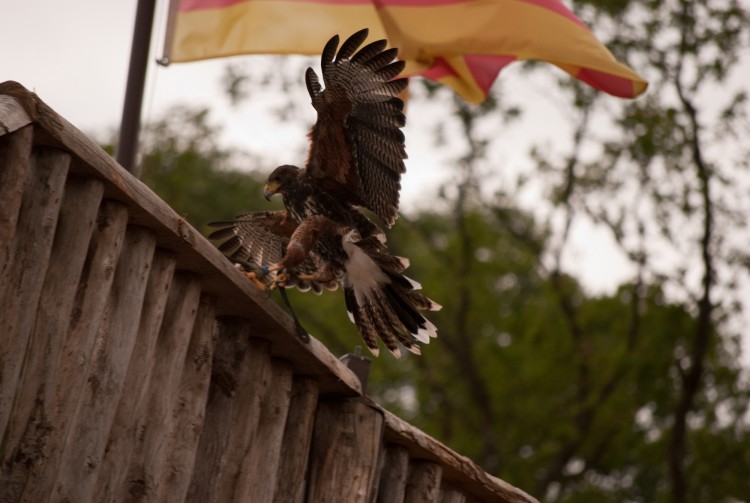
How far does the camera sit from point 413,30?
6199 mm

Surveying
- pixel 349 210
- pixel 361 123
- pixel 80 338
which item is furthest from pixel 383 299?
pixel 80 338

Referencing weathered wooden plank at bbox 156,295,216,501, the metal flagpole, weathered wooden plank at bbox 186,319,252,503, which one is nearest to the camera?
weathered wooden plank at bbox 156,295,216,501

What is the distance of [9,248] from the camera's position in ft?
8.44

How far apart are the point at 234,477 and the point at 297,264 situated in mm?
928

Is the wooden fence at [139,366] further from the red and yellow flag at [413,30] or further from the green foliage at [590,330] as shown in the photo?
the green foliage at [590,330]

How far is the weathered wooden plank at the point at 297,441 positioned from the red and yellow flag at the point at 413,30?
2.54m

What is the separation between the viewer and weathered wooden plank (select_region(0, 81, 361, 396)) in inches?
108

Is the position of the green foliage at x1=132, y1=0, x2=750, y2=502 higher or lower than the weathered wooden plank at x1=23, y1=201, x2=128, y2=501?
higher

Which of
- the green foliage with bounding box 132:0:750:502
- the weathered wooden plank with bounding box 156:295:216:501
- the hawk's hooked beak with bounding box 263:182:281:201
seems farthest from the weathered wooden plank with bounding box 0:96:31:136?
the green foliage with bounding box 132:0:750:502

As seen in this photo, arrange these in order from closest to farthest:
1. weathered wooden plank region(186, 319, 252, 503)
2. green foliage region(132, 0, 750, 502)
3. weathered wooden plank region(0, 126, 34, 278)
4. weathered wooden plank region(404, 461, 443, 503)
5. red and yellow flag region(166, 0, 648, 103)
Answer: weathered wooden plank region(0, 126, 34, 278), weathered wooden plank region(186, 319, 252, 503), weathered wooden plank region(404, 461, 443, 503), red and yellow flag region(166, 0, 648, 103), green foliage region(132, 0, 750, 502)

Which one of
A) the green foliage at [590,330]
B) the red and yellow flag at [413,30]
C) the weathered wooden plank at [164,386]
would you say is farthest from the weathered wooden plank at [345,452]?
the green foliage at [590,330]

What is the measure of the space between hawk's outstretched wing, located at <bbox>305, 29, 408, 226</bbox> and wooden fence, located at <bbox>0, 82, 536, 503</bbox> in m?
0.79

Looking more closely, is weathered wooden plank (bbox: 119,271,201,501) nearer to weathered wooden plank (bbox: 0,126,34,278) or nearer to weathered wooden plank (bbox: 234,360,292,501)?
weathered wooden plank (bbox: 234,360,292,501)

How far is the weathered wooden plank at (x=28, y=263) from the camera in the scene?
258cm
